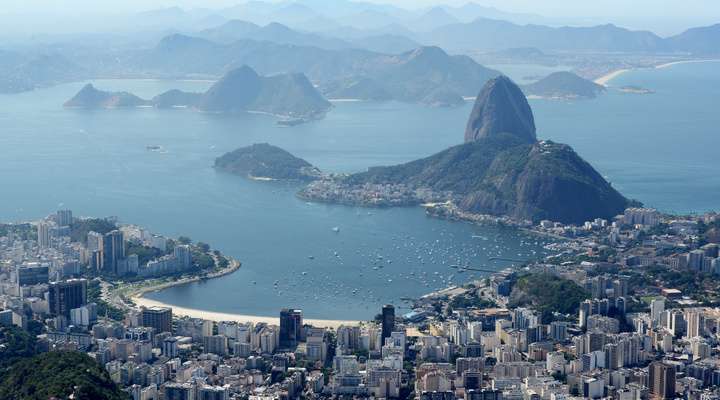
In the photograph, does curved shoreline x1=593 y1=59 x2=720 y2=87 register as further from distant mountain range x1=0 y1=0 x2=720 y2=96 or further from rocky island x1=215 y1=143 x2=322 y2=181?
rocky island x1=215 y1=143 x2=322 y2=181

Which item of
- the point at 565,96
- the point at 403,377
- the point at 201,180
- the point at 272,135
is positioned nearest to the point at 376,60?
the point at 565,96

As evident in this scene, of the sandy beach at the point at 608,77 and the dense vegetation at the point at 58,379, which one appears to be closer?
the dense vegetation at the point at 58,379

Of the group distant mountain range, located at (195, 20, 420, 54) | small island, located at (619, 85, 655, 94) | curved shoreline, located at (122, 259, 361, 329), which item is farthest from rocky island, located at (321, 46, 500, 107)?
curved shoreline, located at (122, 259, 361, 329)

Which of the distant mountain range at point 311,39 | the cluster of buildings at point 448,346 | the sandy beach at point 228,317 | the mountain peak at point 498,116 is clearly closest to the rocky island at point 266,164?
the mountain peak at point 498,116

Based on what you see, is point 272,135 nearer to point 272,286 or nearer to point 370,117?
point 370,117

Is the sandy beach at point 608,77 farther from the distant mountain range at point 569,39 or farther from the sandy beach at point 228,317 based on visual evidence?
the sandy beach at point 228,317

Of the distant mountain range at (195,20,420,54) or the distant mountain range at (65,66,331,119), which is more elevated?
the distant mountain range at (195,20,420,54)
